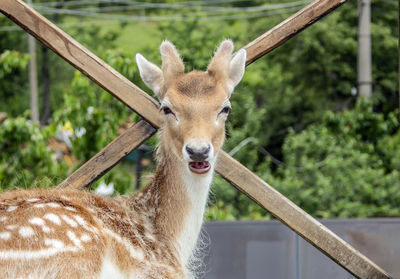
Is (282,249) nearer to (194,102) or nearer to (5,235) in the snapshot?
(194,102)

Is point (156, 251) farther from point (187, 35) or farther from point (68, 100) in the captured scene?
point (187, 35)

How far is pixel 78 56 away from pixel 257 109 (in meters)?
17.9

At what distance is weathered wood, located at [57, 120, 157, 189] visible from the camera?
5.59m

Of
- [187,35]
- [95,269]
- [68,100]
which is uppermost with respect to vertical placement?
[187,35]

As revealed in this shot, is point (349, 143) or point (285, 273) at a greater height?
point (349, 143)

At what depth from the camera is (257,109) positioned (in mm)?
23078

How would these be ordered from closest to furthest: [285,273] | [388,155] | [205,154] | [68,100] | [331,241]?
[205,154] < [331,241] < [285,273] < [68,100] < [388,155]

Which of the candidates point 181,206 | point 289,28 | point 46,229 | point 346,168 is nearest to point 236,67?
point 289,28

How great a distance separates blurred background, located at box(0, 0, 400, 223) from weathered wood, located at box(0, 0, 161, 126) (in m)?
0.63

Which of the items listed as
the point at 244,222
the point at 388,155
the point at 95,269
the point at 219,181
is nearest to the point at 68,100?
the point at 244,222

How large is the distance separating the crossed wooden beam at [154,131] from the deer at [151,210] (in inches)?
6.9

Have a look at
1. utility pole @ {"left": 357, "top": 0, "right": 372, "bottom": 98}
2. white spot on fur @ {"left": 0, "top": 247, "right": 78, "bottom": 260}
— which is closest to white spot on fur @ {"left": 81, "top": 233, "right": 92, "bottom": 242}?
white spot on fur @ {"left": 0, "top": 247, "right": 78, "bottom": 260}

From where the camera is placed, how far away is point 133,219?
5.23m

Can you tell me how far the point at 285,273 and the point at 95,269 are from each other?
2.45 metres
